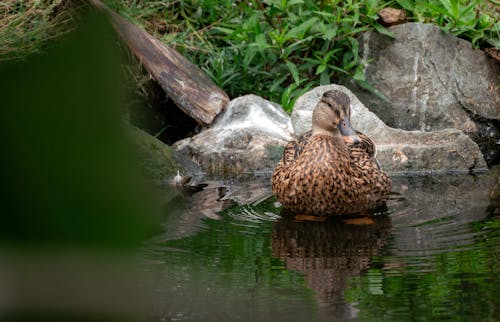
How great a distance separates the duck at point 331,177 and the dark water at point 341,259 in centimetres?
11

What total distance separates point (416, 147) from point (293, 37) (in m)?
1.54

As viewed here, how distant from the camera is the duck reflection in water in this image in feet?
12.0

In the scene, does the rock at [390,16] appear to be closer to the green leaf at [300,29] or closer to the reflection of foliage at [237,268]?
the green leaf at [300,29]

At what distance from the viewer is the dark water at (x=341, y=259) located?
3225 mm

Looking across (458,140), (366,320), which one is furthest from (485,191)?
(366,320)

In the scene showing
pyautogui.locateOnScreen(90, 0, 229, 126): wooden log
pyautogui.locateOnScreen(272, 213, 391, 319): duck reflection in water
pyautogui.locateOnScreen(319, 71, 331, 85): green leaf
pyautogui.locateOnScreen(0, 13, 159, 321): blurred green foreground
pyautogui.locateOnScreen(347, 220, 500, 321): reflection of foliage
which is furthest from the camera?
pyautogui.locateOnScreen(319, 71, 331, 85): green leaf

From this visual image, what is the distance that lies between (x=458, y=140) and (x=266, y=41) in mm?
1965

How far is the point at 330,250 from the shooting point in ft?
14.7

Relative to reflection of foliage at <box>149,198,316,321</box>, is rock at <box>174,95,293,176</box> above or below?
above

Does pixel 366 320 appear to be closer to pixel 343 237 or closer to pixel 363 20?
pixel 343 237

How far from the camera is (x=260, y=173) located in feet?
21.9

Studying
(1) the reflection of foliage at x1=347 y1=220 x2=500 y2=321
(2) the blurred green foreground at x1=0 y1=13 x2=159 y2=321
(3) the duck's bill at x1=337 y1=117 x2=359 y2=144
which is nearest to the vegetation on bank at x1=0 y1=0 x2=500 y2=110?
(3) the duck's bill at x1=337 y1=117 x2=359 y2=144

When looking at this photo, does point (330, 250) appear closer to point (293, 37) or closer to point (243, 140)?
point (243, 140)

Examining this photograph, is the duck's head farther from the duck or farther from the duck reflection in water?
the duck reflection in water
